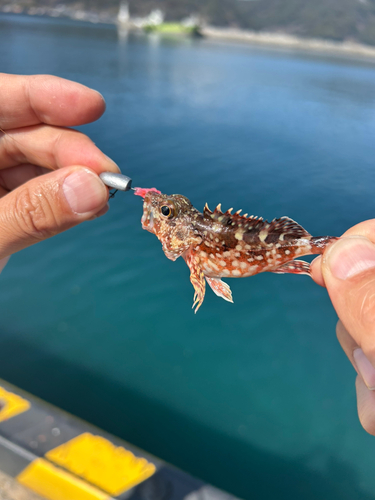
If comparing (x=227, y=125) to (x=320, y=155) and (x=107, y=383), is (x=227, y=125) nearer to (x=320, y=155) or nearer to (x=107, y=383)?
(x=320, y=155)

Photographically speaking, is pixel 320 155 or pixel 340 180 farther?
pixel 320 155

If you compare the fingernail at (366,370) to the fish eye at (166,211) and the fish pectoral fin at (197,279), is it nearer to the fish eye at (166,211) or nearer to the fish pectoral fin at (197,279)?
the fish pectoral fin at (197,279)

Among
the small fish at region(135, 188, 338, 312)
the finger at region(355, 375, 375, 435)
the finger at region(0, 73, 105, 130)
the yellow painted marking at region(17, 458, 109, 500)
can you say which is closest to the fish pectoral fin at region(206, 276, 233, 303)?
the small fish at region(135, 188, 338, 312)

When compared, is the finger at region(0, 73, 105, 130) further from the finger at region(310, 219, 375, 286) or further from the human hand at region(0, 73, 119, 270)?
the finger at region(310, 219, 375, 286)

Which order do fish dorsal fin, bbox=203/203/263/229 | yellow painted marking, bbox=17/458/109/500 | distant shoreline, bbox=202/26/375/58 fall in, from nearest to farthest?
fish dorsal fin, bbox=203/203/263/229 < yellow painted marking, bbox=17/458/109/500 < distant shoreline, bbox=202/26/375/58

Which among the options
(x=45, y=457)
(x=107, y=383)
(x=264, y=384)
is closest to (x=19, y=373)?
(x=107, y=383)
